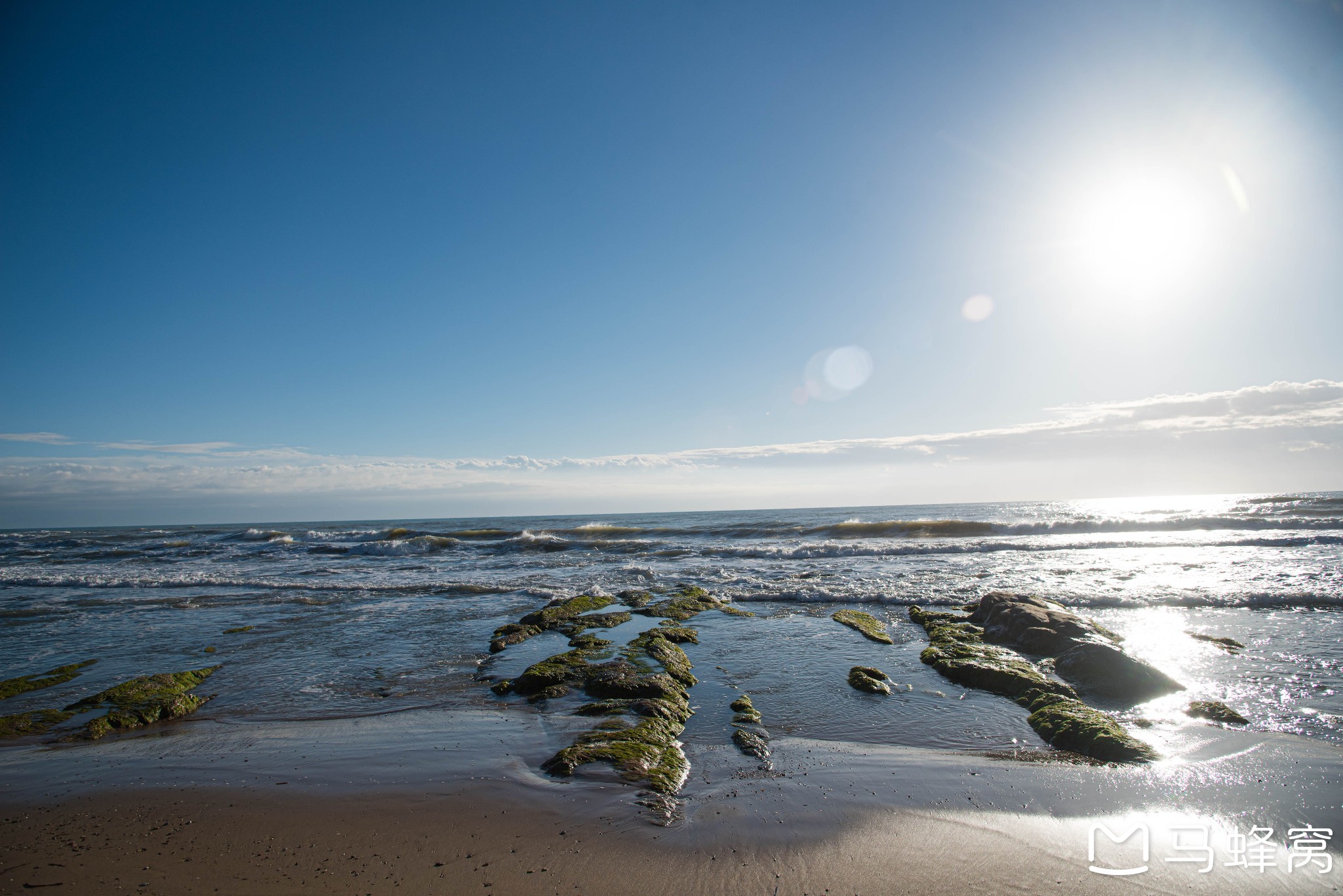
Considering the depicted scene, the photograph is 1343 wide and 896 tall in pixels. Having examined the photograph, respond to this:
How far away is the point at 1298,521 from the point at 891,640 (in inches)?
1548

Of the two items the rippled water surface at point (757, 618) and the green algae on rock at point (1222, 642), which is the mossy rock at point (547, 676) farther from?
the green algae on rock at point (1222, 642)

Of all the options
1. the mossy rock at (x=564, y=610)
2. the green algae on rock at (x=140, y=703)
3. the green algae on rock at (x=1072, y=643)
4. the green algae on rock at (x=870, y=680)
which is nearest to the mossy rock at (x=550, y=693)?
the green algae on rock at (x=870, y=680)

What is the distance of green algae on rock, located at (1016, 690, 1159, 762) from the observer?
18.2ft

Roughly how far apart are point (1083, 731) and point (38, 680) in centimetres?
1468

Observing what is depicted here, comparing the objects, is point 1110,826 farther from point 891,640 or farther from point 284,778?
point 284,778

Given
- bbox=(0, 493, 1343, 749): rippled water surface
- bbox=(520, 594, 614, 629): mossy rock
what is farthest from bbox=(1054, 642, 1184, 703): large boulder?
bbox=(520, 594, 614, 629): mossy rock

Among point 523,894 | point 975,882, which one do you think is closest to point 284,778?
point 523,894

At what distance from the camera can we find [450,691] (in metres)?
8.20

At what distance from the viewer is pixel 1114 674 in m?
7.64

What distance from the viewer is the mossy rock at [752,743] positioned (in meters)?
5.80

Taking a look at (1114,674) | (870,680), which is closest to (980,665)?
(1114,674)

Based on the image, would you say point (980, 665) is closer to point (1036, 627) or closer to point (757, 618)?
point (1036, 627)

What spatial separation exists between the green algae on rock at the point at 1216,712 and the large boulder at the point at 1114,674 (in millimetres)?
526

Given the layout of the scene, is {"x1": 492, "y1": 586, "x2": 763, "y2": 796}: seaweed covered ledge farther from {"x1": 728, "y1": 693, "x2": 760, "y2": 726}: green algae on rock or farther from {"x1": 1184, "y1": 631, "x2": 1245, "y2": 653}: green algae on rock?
{"x1": 1184, "y1": 631, "x2": 1245, "y2": 653}: green algae on rock
